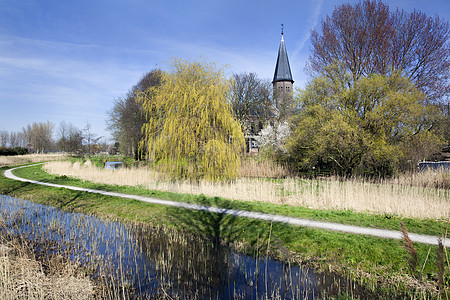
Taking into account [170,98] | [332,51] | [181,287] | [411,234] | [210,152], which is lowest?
[181,287]

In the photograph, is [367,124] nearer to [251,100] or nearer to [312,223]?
[312,223]

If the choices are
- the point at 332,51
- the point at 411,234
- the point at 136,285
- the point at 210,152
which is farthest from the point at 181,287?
the point at 332,51

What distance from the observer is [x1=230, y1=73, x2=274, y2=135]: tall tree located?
36469mm

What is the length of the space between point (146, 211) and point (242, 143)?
5528 millimetres

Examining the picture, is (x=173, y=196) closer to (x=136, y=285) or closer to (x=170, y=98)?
(x=170, y=98)

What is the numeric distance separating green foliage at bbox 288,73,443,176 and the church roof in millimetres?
36397

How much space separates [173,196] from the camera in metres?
10.8

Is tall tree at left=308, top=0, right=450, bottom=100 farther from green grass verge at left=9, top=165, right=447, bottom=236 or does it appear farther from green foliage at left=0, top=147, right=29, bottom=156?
green foliage at left=0, top=147, right=29, bottom=156

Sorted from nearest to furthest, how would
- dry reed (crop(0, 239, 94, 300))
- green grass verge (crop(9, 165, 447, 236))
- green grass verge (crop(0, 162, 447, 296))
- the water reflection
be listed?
dry reed (crop(0, 239, 94, 300)) → the water reflection → green grass verge (crop(0, 162, 447, 296)) → green grass verge (crop(9, 165, 447, 236))

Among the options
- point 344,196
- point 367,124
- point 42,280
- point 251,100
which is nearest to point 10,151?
point 251,100

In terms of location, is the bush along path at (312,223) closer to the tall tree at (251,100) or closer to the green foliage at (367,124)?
the green foliage at (367,124)

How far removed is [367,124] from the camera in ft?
49.8

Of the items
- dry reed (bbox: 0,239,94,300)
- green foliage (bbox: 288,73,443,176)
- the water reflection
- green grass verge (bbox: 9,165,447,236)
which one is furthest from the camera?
green foliage (bbox: 288,73,443,176)

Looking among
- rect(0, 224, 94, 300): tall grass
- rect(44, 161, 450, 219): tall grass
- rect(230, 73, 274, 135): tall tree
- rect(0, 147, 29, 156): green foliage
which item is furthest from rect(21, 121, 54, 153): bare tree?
rect(0, 224, 94, 300): tall grass
